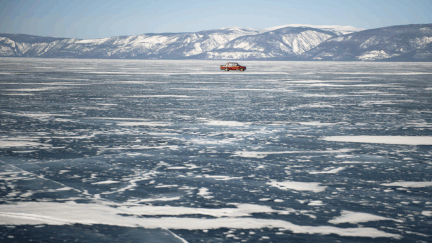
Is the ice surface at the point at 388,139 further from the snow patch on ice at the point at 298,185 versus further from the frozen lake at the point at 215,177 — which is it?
the snow patch on ice at the point at 298,185

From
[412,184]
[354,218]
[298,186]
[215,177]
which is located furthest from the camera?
[215,177]

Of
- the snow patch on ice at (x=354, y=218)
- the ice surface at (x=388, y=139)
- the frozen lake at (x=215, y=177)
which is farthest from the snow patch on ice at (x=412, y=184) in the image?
the ice surface at (x=388, y=139)

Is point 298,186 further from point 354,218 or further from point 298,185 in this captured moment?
point 354,218

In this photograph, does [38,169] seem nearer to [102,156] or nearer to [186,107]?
[102,156]

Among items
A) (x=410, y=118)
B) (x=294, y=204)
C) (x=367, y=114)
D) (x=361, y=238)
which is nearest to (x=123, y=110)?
(x=367, y=114)

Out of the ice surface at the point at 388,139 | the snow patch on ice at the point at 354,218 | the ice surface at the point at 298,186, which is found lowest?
the ice surface at the point at 388,139

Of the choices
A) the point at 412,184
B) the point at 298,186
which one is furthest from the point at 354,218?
the point at 412,184

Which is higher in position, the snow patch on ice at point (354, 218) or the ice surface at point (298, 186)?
the snow patch on ice at point (354, 218)

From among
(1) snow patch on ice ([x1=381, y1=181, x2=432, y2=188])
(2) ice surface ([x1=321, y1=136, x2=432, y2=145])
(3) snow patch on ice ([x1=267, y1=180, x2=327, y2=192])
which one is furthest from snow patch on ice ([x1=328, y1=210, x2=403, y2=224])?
(2) ice surface ([x1=321, y1=136, x2=432, y2=145])

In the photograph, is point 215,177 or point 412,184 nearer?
point 412,184

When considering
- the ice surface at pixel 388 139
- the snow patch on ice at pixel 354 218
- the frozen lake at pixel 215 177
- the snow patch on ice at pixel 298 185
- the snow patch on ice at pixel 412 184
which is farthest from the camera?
the ice surface at pixel 388 139

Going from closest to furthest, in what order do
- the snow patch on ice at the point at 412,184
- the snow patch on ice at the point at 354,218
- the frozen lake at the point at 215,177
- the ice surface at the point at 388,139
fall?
the frozen lake at the point at 215,177
the snow patch on ice at the point at 354,218
the snow patch on ice at the point at 412,184
the ice surface at the point at 388,139
